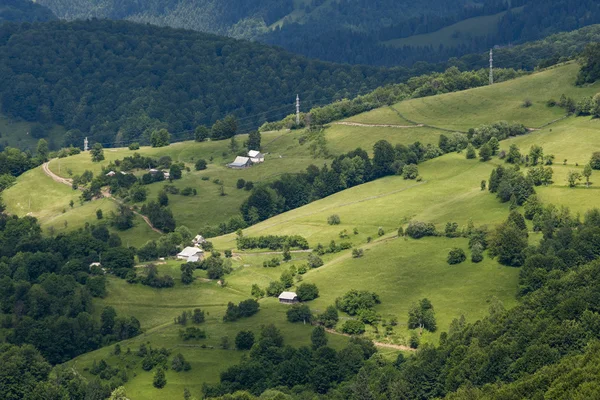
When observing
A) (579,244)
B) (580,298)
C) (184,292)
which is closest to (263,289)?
(184,292)

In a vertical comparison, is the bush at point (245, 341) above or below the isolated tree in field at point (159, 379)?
above

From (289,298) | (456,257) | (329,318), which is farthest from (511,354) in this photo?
(289,298)

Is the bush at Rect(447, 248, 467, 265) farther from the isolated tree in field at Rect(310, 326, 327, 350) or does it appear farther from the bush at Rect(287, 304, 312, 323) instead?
the isolated tree in field at Rect(310, 326, 327, 350)

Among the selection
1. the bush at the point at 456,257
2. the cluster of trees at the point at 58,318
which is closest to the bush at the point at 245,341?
the cluster of trees at the point at 58,318

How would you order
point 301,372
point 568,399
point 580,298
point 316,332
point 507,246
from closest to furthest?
point 568,399 → point 580,298 → point 301,372 → point 316,332 → point 507,246

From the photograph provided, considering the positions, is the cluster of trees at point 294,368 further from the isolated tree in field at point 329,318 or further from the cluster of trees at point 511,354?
the isolated tree in field at point 329,318

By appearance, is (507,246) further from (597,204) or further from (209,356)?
(209,356)
